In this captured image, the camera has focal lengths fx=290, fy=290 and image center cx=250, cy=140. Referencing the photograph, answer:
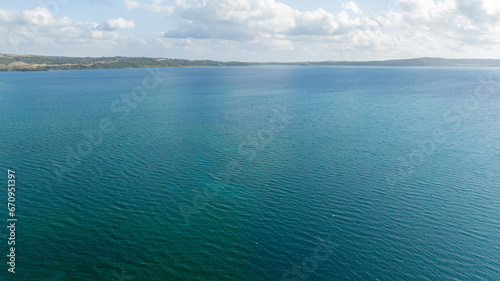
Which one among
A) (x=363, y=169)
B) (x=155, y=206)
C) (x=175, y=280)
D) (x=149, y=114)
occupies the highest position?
(x=149, y=114)

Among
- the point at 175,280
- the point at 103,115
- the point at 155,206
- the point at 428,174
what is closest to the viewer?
the point at 175,280

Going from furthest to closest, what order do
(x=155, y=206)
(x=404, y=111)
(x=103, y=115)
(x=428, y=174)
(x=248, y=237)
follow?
(x=404, y=111) → (x=103, y=115) → (x=428, y=174) → (x=155, y=206) → (x=248, y=237)

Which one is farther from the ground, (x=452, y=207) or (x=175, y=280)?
(x=452, y=207)

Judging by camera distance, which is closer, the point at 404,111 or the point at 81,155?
the point at 81,155

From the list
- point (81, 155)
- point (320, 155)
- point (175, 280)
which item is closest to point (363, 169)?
point (320, 155)

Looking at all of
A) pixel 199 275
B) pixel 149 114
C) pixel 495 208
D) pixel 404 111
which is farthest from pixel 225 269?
pixel 404 111

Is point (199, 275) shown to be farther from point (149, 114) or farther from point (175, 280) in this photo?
point (149, 114)
